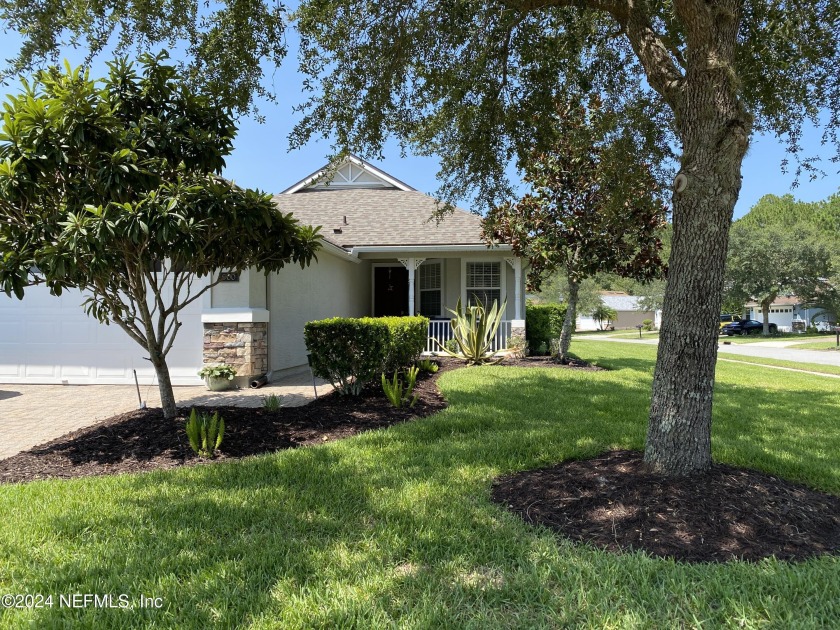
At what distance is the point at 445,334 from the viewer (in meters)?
13.3

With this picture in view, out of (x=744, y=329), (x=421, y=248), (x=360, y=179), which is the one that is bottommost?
(x=744, y=329)

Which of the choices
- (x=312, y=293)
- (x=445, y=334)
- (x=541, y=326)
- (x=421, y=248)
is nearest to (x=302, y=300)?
(x=312, y=293)

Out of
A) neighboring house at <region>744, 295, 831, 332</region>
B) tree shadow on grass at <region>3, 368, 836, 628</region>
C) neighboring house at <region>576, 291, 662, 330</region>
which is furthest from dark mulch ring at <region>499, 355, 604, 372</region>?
neighboring house at <region>576, 291, 662, 330</region>

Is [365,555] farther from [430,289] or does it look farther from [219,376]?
[430,289]

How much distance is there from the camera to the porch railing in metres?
13.0

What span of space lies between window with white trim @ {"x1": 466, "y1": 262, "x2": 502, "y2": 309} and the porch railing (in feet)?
2.61

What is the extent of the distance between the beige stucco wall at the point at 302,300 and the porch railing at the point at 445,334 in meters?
2.33

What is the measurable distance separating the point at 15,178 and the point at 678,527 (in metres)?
5.78

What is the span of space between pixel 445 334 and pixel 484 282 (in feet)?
5.92

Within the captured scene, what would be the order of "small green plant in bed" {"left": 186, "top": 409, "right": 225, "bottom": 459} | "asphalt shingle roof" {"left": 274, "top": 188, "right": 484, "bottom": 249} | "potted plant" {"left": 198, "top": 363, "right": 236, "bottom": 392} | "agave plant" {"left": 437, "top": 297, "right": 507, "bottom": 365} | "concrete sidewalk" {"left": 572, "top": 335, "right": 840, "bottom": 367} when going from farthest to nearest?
"concrete sidewalk" {"left": 572, "top": 335, "right": 840, "bottom": 367}
"asphalt shingle roof" {"left": 274, "top": 188, "right": 484, "bottom": 249}
"agave plant" {"left": 437, "top": 297, "right": 507, "bottom": 365}
"potted plant" {"left": 198, "top": 363, "right": 236, "bottom": 392}
"small green plant in bed" {"left": 186, "top": 409, "right": 225, "bottom": 459}

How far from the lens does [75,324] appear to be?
9.34m

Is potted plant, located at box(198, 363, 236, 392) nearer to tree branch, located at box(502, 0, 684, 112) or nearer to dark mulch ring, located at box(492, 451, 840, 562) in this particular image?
dark mulch ring, located at box(492, 451, 840, 562)

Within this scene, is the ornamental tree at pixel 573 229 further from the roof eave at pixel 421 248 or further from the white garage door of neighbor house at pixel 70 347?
the white garage door of neighbor house at pixel 70 347

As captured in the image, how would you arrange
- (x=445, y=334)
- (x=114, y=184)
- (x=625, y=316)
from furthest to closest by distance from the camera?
(x=625, y=316), (x=445, y=334), (x=114, y=184)
